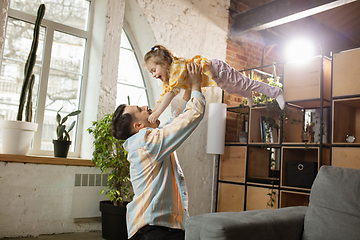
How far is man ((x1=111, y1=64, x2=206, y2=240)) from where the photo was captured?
1522 mm

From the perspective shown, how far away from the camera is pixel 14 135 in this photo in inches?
127

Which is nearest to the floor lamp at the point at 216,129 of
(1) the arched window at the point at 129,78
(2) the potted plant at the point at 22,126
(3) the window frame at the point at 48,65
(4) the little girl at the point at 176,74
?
(1) the arched window at the point at 129,78

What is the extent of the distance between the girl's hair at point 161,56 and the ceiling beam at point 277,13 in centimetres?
270

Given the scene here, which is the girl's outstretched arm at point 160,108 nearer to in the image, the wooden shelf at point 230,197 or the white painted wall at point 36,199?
the white painted wall at point 36,199

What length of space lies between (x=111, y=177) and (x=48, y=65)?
65.7 inches

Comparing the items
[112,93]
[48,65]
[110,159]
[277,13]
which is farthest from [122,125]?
[277,13]

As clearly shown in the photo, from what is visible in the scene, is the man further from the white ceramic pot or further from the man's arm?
the white ceramic pot

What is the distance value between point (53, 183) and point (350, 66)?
3590mm

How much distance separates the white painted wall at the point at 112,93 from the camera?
3293 millimetres

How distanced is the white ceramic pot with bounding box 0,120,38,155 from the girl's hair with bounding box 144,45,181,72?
1.56 metres

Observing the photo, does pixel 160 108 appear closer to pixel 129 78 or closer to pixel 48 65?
pixel 48 65

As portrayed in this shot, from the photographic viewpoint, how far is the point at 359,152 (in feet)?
11.0

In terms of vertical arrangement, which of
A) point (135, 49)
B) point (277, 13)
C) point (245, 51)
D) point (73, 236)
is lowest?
point (73, 236)

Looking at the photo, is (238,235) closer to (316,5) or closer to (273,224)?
(273,224)
